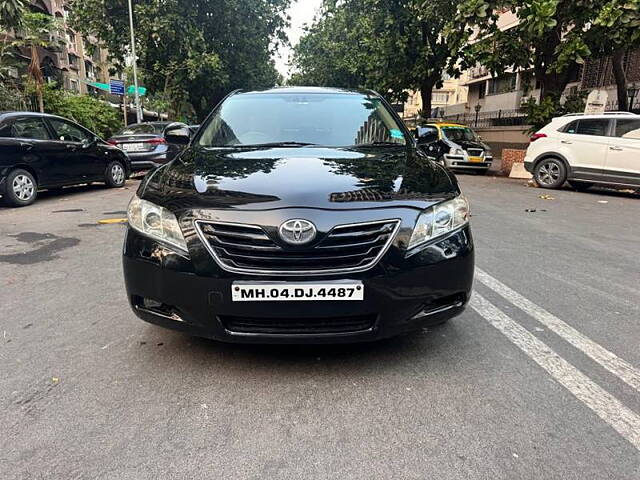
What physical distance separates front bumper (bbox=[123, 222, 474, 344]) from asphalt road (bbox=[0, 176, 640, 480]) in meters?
0.30

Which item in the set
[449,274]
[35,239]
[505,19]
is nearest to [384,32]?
[505,19]

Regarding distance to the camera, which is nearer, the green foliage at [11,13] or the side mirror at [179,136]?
the side mirror at [179,136]

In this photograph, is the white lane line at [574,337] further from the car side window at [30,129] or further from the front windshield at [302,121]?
the car side window at [30,129]

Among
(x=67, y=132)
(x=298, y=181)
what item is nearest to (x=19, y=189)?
(x=67, y=132)

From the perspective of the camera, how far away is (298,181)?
2.66 metres

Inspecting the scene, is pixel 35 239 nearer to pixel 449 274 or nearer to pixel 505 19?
pixel 449 274

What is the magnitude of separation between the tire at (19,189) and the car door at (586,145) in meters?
10.7

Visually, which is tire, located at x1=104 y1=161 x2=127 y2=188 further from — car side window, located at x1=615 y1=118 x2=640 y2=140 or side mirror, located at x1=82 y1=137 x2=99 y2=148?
car side window, located at x1=615 y1=118 x2=640 y2=140

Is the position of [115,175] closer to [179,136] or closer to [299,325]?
[179,136]

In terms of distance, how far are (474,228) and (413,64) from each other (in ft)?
47.8

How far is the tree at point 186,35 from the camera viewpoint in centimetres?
2088

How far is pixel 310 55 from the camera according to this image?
39500 mm

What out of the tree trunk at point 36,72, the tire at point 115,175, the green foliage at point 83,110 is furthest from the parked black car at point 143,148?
the green foliage at point 83,110

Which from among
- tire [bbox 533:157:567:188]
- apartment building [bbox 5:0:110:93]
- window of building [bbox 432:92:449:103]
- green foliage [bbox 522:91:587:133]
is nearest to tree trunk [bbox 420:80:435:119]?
green foliage [bbox 522:91:587:133]
